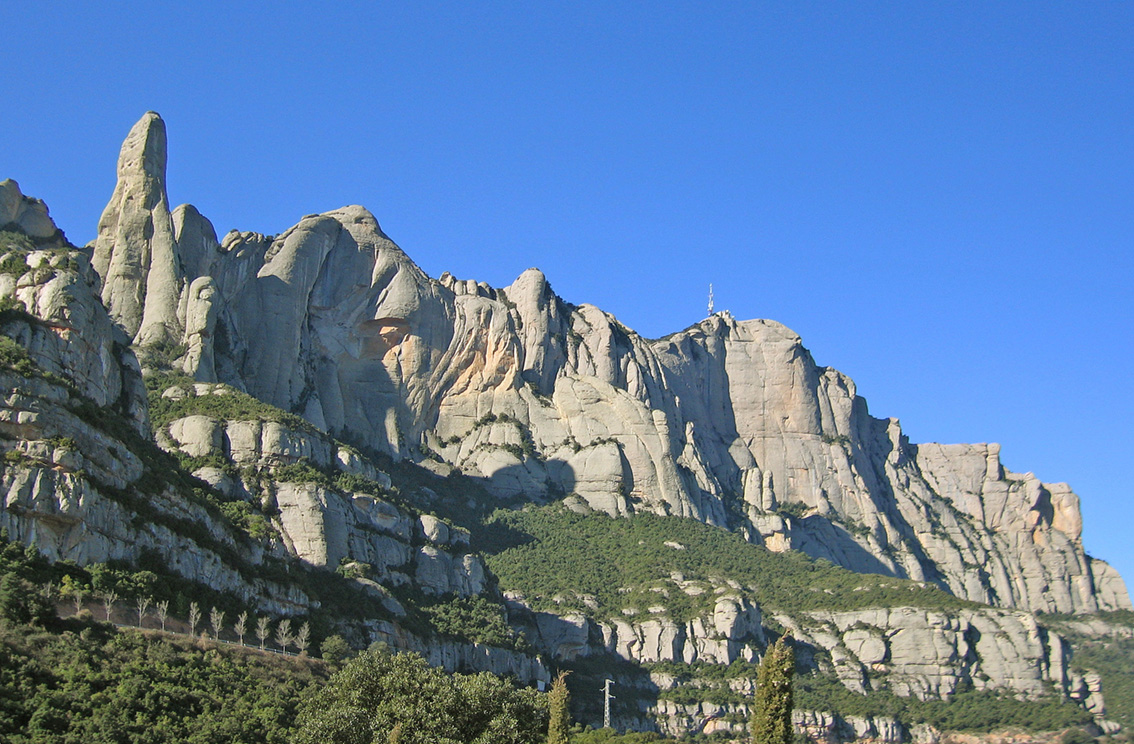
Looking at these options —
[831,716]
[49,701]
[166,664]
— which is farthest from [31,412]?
[831,716]

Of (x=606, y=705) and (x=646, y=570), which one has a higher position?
(x=646, y=570)

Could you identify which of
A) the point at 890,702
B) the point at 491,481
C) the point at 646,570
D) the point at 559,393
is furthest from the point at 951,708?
the point at 559,393

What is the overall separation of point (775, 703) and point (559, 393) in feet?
324

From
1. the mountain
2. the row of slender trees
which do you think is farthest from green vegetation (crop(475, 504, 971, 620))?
the row of slender trees

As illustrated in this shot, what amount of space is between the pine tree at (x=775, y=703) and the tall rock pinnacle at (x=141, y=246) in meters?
79.0

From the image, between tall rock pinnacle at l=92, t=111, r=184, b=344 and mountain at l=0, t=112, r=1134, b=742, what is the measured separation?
24 centimetres

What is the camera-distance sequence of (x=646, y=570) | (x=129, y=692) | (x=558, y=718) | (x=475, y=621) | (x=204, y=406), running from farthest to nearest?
(x=646, y=570)
(x=204, y=406)
(x=475, y=621)
(x=558, y=718)
(x=129, y=692)

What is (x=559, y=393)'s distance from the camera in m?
157

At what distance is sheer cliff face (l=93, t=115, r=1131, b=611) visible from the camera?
129625 mm

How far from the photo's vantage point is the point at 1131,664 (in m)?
167

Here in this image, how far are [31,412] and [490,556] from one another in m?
66.1

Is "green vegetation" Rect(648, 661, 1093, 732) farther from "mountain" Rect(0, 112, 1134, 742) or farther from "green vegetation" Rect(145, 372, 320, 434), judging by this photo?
"green vegetation" Rect(145, 372, 320, 434)

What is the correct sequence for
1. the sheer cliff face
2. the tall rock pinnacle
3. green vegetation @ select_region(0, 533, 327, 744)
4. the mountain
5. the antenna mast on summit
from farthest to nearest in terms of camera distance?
1. the sheer cliff face
2. the tall rock pinnacle
3. the antenna mast on summit
4. the mountain
5. green vegetation @ select_region(0, 533, 327, 744)

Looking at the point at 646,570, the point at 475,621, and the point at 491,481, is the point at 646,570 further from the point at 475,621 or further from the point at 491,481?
the point at 475,621
